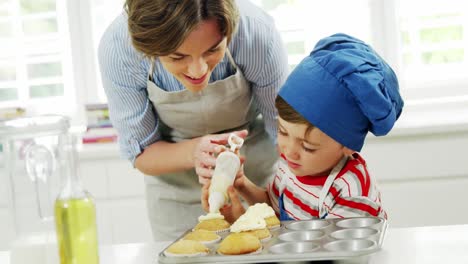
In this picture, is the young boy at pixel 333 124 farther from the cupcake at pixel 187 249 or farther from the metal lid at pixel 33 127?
the metal lid at pixel 33 127

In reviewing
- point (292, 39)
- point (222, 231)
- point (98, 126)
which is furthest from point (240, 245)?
point (292, 39)

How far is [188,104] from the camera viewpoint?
1911mm

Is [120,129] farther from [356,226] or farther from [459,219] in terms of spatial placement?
[459,219]

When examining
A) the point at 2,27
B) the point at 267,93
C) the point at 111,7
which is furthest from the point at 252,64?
the point at 2,27

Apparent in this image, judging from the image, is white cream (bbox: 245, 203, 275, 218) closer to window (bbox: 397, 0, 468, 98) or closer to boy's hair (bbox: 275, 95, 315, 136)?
boy's hair (bbox: 275, 95, 315, 136)

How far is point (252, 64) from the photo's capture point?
183 cm

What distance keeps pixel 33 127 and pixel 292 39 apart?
2.57 meters

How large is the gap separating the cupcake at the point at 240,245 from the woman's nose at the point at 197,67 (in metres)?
0.45

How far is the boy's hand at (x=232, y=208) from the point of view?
162cm

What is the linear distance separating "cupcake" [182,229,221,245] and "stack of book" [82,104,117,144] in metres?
2.02

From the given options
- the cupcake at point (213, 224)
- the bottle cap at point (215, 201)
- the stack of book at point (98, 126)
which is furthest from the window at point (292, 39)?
the cupcake at point (213, 224)

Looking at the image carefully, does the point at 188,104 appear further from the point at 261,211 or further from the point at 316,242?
the point at 316,242

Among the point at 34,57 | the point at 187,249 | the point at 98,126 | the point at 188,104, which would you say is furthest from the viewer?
the point at 34,57

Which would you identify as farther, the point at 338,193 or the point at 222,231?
the point at 338,193
